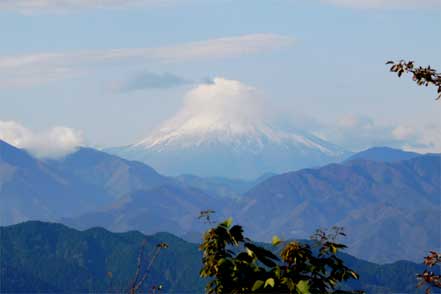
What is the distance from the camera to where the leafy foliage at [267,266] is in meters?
13.7

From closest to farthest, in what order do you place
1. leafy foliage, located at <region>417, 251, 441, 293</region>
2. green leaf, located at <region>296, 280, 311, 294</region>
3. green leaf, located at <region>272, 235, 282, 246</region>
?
green leaf, located at <region>296, 280, 311, 294</region> → green leaf, located at <region>272, 235, 282, 246</region> → leafy foliage, located at <region>417, 251, 441, 293</region>

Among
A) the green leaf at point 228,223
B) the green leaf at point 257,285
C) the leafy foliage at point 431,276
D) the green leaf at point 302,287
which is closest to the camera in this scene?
the green leaf at point 302,287

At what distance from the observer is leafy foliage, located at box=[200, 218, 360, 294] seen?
13.7 meters

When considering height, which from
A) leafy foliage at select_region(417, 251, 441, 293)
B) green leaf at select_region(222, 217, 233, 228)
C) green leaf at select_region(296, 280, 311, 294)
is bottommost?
leafy foliage at select_region(417, 251, 441, 293)

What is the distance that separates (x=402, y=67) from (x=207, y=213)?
4574 mm

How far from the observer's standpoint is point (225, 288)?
14.2m

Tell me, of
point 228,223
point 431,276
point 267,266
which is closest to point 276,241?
point 267,266

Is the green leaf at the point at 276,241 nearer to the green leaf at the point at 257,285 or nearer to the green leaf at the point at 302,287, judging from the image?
the green leaf at the point at 257,285

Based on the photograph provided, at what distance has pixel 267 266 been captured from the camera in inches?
552

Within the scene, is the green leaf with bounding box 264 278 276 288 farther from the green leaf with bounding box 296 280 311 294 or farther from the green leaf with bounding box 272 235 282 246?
the green leaf with bounding box 272 235 282 246

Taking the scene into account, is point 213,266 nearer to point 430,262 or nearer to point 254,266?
point 254,266

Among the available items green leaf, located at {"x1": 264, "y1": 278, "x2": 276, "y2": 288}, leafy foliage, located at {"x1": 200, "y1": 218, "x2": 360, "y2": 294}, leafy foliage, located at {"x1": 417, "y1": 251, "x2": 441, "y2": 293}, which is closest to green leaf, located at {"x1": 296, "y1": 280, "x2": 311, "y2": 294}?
leafy foliage, located at {"x1": 200, "y1": 218, "x2": 360, "y2": 294}

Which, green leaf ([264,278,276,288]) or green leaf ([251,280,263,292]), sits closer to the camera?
green leaf ([264,278,276,288])

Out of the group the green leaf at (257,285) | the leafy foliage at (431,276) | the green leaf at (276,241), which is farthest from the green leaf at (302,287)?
the leafy foliage at (431,276)
